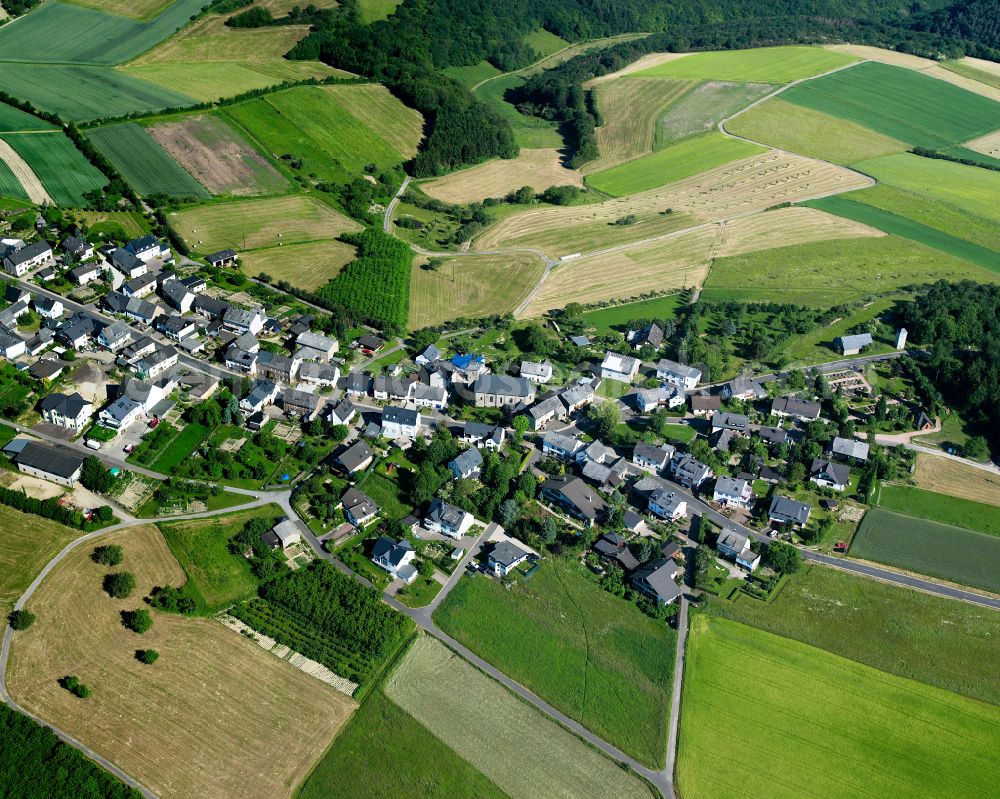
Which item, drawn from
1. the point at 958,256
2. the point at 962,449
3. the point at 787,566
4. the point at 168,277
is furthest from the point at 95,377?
the point at 958,256

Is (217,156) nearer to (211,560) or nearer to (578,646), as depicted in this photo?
(211,560)

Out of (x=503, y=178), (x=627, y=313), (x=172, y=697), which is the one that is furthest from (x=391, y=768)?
(x=503, y=178)

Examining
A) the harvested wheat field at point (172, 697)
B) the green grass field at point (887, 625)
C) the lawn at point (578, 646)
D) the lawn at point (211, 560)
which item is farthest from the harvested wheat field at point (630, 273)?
the harvested wheat field at point (172, 697)

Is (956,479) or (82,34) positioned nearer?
(956,479)

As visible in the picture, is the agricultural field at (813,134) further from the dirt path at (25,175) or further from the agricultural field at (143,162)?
the dirt path at (25,175)

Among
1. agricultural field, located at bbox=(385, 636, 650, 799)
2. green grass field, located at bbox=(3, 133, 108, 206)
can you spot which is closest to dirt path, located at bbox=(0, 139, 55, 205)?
green grass field, located at bbox=(3, 133, 108, 206)

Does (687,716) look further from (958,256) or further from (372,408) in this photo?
(958,256)
